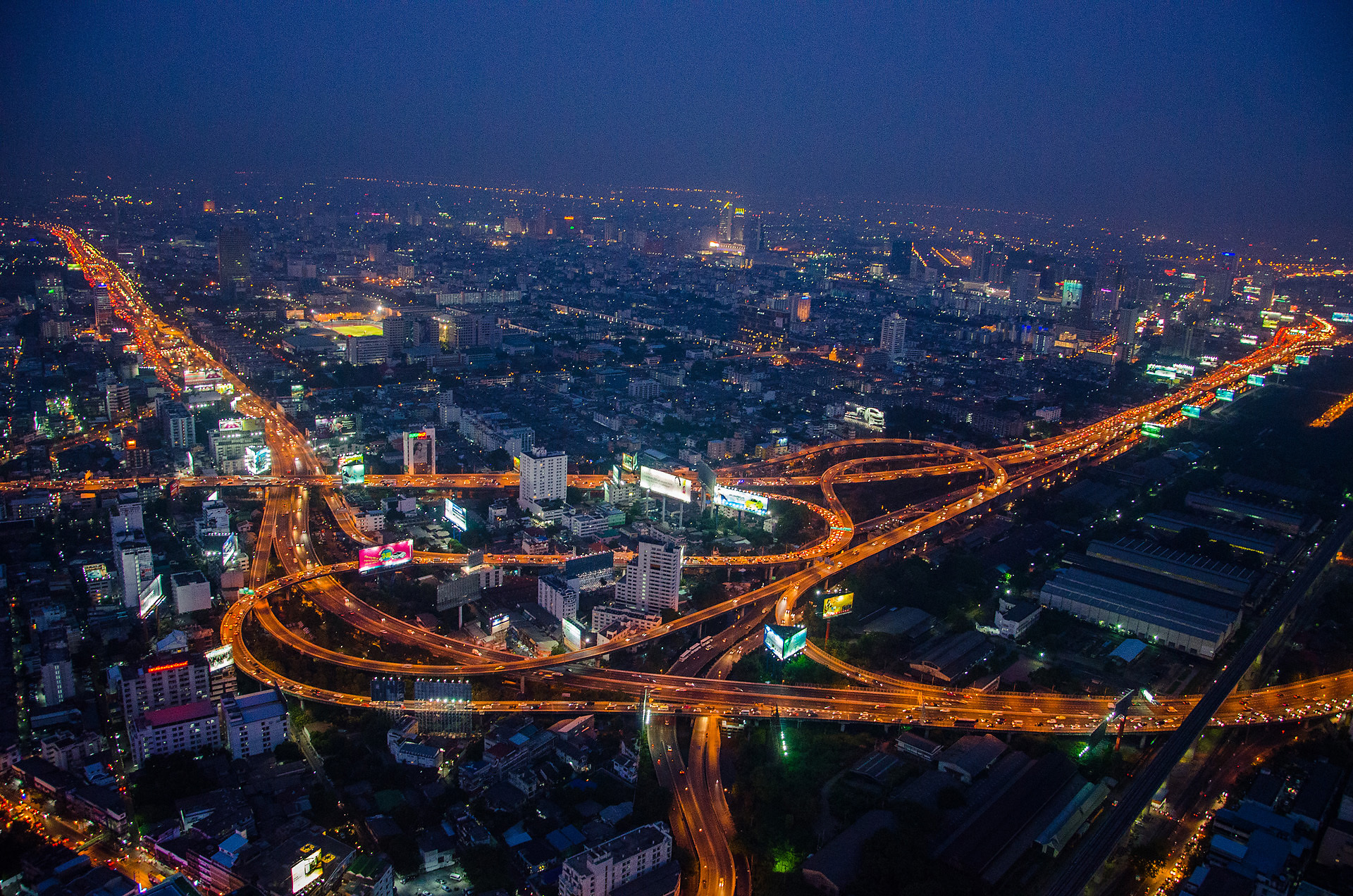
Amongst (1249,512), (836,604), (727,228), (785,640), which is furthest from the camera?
(727,228)

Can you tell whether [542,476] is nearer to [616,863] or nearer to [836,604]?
[836,604]

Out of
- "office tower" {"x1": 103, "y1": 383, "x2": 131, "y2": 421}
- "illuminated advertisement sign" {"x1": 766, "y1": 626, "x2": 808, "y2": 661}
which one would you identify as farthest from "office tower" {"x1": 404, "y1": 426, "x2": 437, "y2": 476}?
"illuminated advertisement sign" {"x1": 766, "y1": 626, "x2": 808, "y2": 661}


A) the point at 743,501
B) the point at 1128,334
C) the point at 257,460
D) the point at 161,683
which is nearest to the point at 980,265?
the point at 1128,334

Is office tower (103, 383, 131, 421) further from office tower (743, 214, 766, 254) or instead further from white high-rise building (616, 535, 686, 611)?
office tower (743, 214, 766, 254)

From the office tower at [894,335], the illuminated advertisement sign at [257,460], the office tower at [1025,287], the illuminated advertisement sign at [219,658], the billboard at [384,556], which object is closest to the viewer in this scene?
the illuminated advertisement sign at [219,658]

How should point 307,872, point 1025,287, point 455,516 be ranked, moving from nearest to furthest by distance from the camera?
point 307,872 → point 455,516 → point 1025,287

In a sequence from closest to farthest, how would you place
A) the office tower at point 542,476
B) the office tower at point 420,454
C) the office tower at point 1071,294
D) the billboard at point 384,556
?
1. the billboard at point 384,556
2. the office tower at point 542,476
3. the office tower at point 420,454
4. the office tower at point 1071,294

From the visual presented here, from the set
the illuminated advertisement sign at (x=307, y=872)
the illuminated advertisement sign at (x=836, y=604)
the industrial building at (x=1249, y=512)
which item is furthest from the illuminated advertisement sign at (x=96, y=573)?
the industrial building at (x=1249, y=512)

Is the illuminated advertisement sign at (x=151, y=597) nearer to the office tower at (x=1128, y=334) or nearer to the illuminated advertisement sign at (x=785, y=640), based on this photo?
the illuminated advertisement sign at (x=785, y=640)
